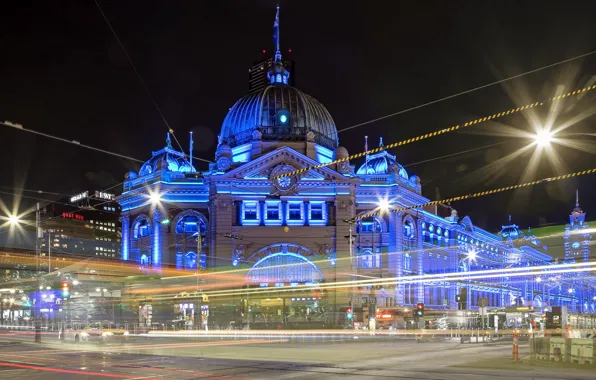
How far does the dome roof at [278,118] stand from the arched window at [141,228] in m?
17.1

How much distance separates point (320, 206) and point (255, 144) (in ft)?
43.7

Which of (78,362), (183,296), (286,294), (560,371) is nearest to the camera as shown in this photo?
(560,371)

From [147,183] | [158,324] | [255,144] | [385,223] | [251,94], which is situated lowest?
[158,324]

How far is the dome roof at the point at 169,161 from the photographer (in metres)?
93.8

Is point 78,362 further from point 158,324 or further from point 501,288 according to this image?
point 501,288

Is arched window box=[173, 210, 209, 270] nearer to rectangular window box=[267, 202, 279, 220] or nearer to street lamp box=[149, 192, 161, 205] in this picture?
street lamp box=[149, 192, 161, 205]

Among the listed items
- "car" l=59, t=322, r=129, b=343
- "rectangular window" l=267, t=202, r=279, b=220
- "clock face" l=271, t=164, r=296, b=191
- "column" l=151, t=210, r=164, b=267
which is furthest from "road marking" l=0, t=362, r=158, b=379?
"rectangular window" l=267, t=202, r=279, b=220

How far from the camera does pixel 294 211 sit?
8450cm

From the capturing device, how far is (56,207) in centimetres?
16475

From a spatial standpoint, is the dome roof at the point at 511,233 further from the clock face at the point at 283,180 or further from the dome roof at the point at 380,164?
the clock face at the point at 283,180

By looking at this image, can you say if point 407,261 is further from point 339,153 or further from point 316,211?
point 339,153

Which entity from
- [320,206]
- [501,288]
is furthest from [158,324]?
[501,288]

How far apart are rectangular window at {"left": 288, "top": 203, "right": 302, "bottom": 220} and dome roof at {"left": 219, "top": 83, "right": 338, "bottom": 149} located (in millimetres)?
11854

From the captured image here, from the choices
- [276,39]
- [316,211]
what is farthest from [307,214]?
[276,39]
